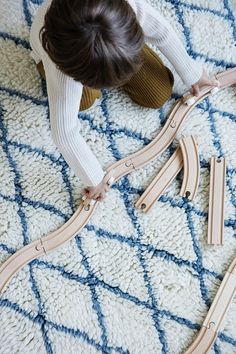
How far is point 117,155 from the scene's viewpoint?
1.05 m

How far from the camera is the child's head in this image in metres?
0.67

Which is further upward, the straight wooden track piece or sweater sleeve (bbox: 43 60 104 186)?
the straight wooden track piece

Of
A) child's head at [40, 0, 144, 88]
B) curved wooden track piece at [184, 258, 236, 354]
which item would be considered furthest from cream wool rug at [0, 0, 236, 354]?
child's head at [40, 0, 144, 88]

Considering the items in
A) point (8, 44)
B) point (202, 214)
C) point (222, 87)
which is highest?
point (222, 87)

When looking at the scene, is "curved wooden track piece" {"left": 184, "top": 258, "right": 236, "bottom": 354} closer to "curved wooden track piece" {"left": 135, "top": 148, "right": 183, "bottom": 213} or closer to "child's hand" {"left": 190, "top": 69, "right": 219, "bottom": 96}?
"curved wooden track piece" {"left": 135, "top": 148, "right": 183, "bottom": 213}

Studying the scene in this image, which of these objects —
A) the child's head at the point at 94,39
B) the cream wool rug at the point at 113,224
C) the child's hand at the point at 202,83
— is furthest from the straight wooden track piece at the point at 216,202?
the child's head at the point at 94,39

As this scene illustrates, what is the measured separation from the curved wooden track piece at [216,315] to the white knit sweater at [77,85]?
30cm

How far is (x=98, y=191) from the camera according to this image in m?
0.99

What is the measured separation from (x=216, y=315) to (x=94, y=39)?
56 centimetres

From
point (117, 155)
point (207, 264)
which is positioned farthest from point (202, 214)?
point (117, 155)

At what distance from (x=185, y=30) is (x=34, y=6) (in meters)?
0.32

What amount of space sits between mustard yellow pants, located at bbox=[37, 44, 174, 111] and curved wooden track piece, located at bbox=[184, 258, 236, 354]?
354mm

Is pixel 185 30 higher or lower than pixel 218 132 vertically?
higher

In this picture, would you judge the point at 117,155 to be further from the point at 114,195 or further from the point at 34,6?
the point at 34,6
